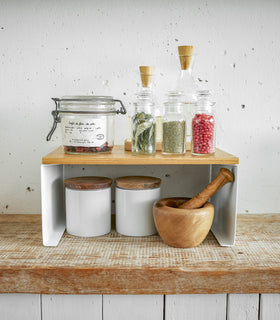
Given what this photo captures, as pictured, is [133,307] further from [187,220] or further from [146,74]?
[146,74]

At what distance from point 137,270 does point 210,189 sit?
0.97ft

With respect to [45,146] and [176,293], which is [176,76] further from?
[176,293]

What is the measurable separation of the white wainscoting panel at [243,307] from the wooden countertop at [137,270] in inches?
0.8

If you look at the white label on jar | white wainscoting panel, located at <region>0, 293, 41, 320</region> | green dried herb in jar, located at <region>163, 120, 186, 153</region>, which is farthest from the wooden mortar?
white wainscoting panel, located at <region>0, 293, 41, 320</region>

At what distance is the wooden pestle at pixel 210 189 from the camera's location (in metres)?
0.94

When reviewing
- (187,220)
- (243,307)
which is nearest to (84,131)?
(187,220)

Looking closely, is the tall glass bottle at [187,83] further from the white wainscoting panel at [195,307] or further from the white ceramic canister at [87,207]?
the white wainscoting panel at [195,307]

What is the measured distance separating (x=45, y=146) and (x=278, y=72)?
771 mm

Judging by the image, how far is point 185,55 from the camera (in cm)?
103

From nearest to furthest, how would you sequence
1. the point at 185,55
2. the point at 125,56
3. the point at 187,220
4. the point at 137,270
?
the point at 137,270
the point at 187,220
the point at 185,55
the point at 125,56

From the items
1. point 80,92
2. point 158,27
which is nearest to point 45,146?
point 80,92

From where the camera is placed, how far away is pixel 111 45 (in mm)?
1142

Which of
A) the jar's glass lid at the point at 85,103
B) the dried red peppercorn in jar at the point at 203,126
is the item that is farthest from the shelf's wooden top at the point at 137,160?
the jar's glass lid at the point at 85,103

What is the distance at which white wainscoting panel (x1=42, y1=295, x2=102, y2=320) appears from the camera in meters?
0.82
